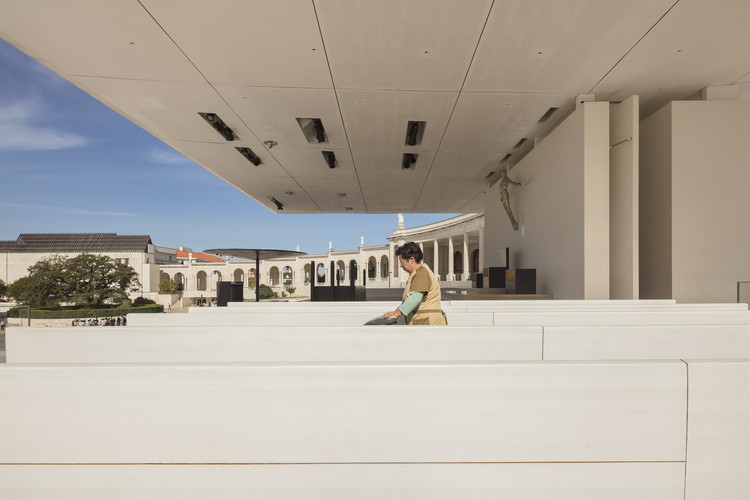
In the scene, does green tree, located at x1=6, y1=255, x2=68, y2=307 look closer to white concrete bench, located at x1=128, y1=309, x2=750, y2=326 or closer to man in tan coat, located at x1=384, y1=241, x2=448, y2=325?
white concrete bench, located at x1=128, y1=309, x2=750, y2=326

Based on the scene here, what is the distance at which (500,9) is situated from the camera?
5176mm

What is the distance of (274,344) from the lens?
2324mm

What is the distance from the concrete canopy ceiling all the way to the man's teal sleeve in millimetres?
4006

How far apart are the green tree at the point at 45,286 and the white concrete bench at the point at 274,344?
42.6m

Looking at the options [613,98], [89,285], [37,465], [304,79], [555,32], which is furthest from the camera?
[89,285]

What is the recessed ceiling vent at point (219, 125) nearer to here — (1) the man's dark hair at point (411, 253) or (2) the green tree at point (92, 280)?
(1) the man's dark hair at point (411, 253)

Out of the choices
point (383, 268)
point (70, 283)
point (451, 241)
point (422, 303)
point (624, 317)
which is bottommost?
point (70, 283)

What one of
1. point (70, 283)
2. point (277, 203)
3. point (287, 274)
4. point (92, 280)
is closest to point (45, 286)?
point (70, 283)

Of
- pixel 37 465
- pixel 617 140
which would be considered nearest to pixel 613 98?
pixel 617 140

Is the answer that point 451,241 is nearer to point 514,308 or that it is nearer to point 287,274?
point 514,308

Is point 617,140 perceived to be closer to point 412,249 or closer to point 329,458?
point 412,249

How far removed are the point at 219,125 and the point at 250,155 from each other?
239 cm

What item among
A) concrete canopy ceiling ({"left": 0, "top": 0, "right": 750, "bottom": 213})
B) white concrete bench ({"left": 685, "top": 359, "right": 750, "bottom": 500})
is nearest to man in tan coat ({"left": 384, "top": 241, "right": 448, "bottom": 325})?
white concrete bench ({"left": 685, "top": 359, "right": 750, "bottom": 500})

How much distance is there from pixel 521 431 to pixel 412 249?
7.26ft
